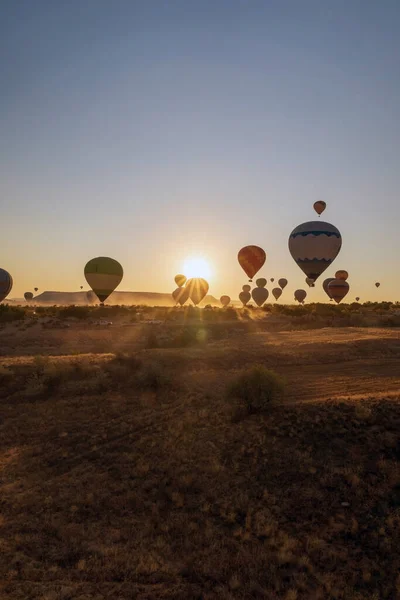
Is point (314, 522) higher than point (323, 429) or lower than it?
lower

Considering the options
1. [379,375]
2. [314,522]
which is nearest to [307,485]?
[314,522]

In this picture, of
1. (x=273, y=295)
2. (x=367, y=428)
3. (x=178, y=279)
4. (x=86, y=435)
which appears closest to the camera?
(x=367, y=428)

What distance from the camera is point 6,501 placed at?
1250cm

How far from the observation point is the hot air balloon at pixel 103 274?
2078 inches

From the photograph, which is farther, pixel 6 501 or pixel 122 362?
pixel 122 362

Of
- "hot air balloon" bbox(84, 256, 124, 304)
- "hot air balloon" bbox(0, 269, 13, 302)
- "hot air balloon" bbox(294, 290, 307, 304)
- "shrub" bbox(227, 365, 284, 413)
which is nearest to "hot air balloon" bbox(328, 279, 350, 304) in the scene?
"hot air balloon" bbox(84, 256, 124, 304)

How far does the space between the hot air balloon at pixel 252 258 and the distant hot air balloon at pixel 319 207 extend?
32.2 ft

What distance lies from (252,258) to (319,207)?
11499mm

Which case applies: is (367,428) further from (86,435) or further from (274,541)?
(86,435)

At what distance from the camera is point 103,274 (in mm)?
52938

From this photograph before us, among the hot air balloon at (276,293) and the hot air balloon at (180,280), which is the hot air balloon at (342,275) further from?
the hot air balloon at (180,280)

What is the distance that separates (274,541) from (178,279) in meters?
109

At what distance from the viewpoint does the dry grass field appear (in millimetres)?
9398

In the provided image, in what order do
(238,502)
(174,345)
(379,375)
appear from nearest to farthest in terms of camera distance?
1. (238,502)
2. (379,375)
3. (174,345)
